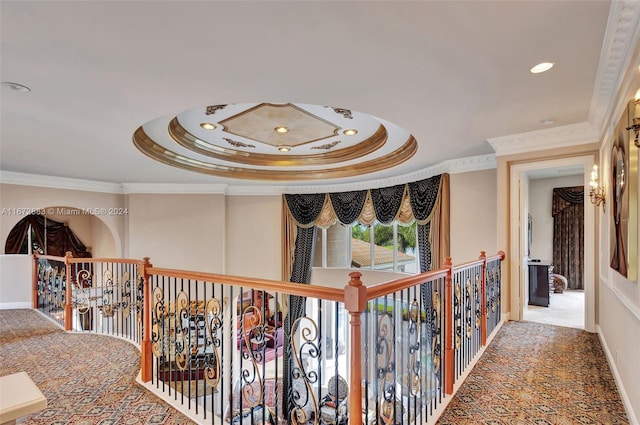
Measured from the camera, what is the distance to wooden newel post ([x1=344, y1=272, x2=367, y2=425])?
1.67 m

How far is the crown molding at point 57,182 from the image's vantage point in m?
6.09

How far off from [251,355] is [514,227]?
386 centimetres

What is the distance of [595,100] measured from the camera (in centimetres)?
310

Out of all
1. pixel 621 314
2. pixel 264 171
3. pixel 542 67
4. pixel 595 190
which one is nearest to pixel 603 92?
pixel 542 67

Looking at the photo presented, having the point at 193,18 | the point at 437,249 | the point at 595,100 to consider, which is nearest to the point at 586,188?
the point at 595,100

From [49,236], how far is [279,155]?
819 cm

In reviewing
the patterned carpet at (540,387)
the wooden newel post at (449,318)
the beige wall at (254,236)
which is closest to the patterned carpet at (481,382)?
the patterned carpet at (540,387)

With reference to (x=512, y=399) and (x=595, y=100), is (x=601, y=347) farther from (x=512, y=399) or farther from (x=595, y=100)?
(x=595, y=100)

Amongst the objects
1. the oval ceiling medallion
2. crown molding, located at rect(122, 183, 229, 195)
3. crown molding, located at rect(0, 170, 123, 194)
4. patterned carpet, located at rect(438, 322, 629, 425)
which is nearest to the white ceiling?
the oval ceiling medallion

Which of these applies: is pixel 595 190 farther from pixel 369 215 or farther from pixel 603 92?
pixel 369 215

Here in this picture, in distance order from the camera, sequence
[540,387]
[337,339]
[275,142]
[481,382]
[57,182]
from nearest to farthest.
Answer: [337,339] → [540,387] → [481,382] → [275,142] → [57,182]

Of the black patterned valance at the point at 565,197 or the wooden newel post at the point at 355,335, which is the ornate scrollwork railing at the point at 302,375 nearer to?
the wooden newel post at the point at 355,335

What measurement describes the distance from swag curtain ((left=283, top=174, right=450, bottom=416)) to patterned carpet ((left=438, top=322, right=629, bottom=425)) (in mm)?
2037

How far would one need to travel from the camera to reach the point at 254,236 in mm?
8266
